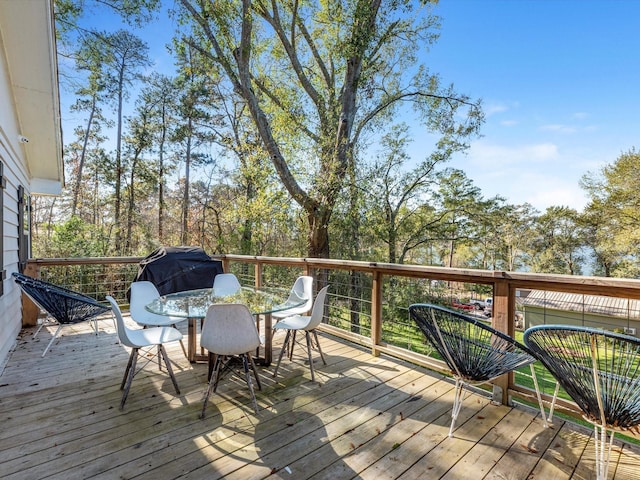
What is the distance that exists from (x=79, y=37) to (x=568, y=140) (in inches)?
770

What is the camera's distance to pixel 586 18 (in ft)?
26.5

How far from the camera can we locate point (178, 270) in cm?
446

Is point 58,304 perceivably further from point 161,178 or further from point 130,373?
point 161,178

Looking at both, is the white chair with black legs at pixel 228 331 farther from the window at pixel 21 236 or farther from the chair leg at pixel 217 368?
the window at pixel 21 236

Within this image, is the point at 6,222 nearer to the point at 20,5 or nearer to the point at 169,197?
the point at 20,5

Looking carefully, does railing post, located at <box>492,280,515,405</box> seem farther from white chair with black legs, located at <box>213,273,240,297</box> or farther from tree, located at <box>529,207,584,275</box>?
tree, located at <box>529,207,584,275</box>

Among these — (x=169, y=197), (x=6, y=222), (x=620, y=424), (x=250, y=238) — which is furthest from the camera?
(x=169, y=197)

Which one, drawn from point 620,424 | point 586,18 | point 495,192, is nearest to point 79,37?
point 620,424

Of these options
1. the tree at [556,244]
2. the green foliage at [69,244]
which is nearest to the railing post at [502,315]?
the green foliage at [69,244]

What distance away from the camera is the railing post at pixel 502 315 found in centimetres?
245

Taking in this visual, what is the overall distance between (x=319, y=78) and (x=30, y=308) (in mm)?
7980

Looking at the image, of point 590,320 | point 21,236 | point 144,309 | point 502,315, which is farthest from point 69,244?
point 590,320

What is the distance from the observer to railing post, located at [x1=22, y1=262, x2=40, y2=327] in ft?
14.9

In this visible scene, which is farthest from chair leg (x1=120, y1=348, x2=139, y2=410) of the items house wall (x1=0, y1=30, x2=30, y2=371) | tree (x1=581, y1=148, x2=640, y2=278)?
tree (x1=581, y1=148, x2=640, y2=278)
